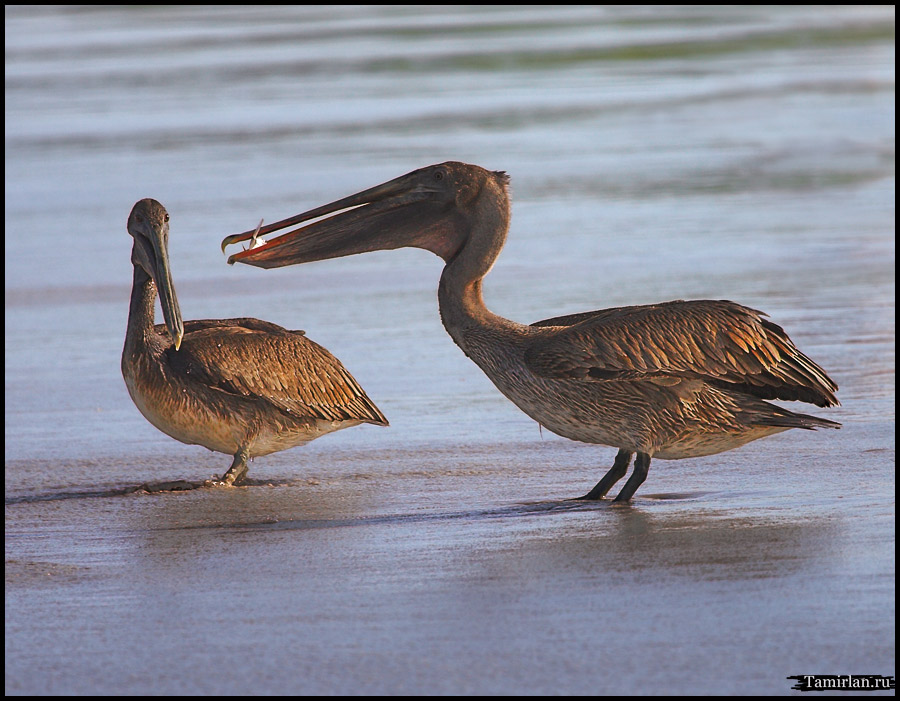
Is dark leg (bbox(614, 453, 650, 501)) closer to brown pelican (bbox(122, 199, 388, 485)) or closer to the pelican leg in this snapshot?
brown pelican (bbox(122, 199, 388, 485))

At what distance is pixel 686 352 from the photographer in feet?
17.7

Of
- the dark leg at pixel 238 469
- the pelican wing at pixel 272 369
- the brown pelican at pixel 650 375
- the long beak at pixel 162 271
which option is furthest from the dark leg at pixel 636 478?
the long beak at pixel 162 271

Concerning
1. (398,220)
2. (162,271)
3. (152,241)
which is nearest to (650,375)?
(398,220)

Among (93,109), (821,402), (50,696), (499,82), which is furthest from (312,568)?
(499,82)

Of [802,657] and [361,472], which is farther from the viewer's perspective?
[361,472]

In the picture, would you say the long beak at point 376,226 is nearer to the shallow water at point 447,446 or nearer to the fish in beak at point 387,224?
the fish in beak at point 387,224

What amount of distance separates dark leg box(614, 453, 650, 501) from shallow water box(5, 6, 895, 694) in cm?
9

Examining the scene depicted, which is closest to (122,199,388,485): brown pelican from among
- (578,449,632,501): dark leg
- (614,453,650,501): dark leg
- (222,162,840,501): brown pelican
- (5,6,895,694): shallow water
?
(5,6,895,694): shallow water

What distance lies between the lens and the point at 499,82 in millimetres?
22828

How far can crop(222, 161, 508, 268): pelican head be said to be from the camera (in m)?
5.82

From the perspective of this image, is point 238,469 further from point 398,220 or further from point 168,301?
point 398,220

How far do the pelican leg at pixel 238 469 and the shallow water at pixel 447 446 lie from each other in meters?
0.07

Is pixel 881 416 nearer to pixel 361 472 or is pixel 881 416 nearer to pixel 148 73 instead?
pixel 361 472

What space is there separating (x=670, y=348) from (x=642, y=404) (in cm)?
21
